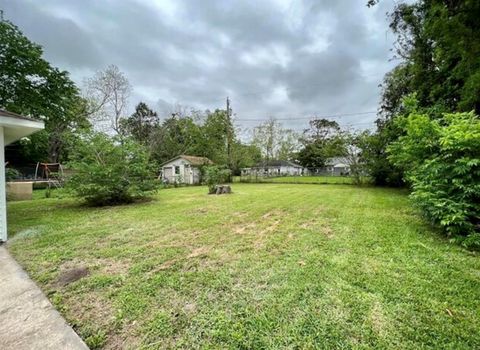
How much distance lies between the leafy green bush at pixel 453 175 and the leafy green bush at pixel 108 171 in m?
8.56

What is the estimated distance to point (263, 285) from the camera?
2598 mm

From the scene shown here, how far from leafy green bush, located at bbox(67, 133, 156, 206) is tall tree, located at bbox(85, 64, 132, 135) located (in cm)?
1347

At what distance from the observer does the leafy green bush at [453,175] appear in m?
3.85

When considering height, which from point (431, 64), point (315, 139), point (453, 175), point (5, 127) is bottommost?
point (453, 175)

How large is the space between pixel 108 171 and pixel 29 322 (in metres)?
6.92

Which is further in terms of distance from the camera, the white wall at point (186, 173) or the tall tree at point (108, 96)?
the white wall at point (186, 173)

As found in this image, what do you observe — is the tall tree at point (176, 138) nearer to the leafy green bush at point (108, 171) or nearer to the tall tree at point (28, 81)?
the leafy green bush at point (108, 171)

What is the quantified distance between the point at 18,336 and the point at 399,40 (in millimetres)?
15894

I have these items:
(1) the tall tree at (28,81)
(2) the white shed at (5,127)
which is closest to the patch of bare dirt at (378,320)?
(2) the white shed at (5,127)

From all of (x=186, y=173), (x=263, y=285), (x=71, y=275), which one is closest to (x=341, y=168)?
(x=186, y=173)

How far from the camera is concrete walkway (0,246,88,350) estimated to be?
176 centimetres

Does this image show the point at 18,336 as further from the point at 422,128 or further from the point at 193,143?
the point at 193,143

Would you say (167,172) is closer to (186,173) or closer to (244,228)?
(186,173)

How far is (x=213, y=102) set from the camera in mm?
29234
